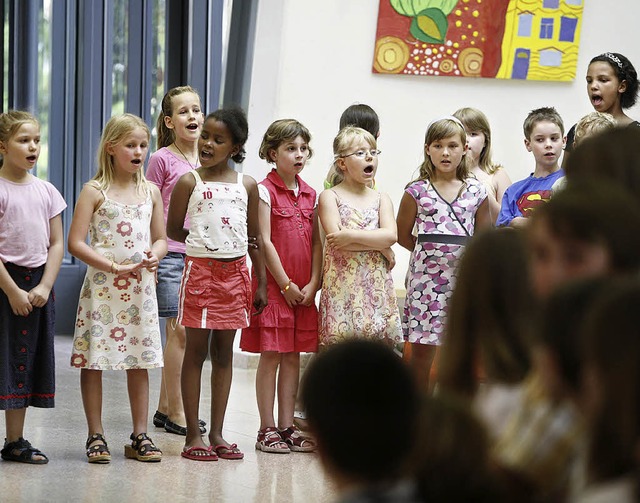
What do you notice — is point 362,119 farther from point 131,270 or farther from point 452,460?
point 452,460

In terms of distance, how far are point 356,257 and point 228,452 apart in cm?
97

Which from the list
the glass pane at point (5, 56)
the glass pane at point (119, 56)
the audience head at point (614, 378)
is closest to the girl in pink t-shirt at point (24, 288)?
the audience head at point (614, 378)

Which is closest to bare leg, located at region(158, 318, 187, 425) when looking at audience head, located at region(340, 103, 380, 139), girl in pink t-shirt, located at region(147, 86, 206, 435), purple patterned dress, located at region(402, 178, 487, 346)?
girl in pink t-shirt, located at region(147, 86, 206, 435)

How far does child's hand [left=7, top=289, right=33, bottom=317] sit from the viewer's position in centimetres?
409

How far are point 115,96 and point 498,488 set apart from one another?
757 centimetres

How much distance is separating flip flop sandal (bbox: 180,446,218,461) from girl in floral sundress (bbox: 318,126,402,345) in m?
0.70

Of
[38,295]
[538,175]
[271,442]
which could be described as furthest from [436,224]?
[38,295]

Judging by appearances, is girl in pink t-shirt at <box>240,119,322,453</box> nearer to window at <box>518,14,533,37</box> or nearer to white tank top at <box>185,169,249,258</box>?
white tank top at <box>185,169,249,258</box>

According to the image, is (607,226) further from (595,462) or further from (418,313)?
(418,313)

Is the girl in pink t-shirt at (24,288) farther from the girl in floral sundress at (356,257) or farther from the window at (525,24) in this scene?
the window at (525,24)

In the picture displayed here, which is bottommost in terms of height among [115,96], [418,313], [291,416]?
[291,416]

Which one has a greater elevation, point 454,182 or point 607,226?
point 607,226

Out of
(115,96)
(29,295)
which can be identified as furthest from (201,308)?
(115,96)

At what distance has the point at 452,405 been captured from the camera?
4.43 feet
